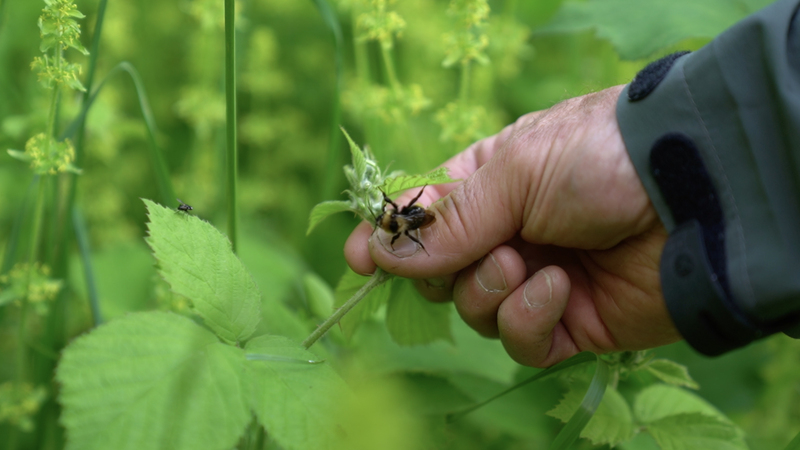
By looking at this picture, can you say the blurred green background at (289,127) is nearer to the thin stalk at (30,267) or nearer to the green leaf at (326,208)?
the thin stalk at (30,267)

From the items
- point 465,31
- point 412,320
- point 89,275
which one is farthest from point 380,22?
point 89,275

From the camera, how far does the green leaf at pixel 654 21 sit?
98.1 inches

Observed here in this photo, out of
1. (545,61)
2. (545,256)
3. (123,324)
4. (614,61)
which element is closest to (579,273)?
(545,256)

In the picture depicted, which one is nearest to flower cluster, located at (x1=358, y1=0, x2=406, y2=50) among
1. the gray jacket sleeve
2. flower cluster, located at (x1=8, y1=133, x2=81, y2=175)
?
the gray jacket sleeve

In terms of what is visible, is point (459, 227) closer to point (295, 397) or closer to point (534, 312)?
point (534, 312)

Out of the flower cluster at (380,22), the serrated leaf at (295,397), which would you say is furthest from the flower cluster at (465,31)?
the serrated leaf at (295,397)

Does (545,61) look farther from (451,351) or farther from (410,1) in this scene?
(451,351)

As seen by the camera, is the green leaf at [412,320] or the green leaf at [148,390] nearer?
the green leaf at [148,390]

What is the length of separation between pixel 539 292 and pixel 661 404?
71cm

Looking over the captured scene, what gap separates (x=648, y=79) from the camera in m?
1.71

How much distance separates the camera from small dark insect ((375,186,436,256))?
175cm

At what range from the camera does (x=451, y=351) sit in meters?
2.60

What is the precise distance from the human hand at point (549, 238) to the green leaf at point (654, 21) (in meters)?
0.82

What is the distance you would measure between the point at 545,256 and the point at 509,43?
5.23 feet
